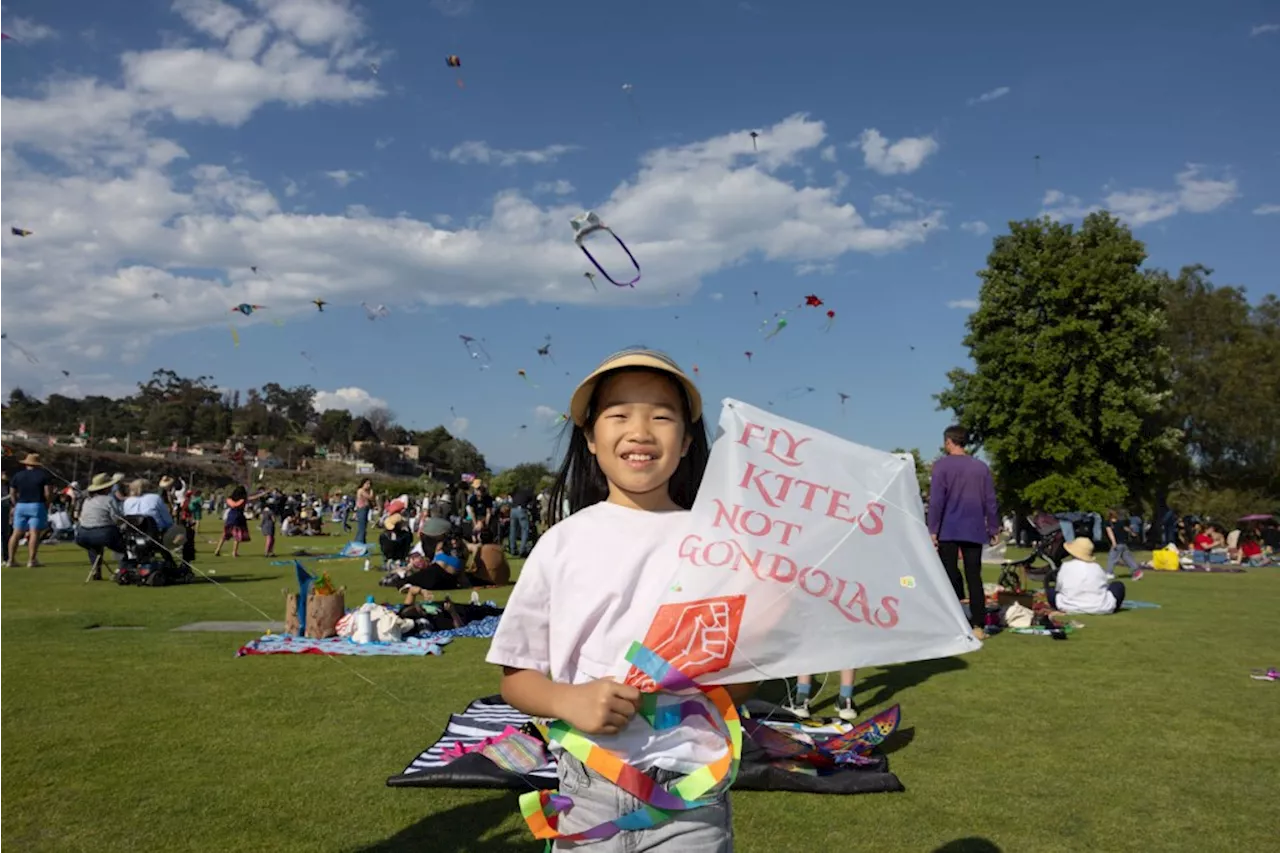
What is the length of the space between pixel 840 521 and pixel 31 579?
15.4 metres

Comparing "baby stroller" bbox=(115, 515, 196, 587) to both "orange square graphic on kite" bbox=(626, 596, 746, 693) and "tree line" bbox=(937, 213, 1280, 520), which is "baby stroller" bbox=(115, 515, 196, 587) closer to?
"orange square graphic on kite" bbox=(626, 596, 746, 693)

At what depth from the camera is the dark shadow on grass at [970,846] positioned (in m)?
3.80

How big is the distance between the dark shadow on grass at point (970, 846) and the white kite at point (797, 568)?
7.27ft

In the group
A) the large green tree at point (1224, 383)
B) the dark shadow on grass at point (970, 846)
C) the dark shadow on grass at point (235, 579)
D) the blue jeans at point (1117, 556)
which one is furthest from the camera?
the large green tree at point (1224, 383)

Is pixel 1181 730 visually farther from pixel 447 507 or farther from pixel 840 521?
pixel 447 507

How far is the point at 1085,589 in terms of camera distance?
1177cm

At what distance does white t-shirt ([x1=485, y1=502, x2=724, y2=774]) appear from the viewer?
6.33ft

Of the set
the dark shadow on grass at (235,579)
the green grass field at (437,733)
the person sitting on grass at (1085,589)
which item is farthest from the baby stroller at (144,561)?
the person sitting on grass at (1085,589)

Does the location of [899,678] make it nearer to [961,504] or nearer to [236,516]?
[961,504]

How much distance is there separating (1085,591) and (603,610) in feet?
37.9

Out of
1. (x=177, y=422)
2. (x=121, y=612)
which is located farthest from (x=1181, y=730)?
(x=177, y=422)

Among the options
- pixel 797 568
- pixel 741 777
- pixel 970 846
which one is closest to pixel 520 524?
pixel 741 777

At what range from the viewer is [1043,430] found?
101 ft

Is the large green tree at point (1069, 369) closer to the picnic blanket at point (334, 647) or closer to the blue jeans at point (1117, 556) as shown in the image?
the blue jeans at point (1117, 556)
